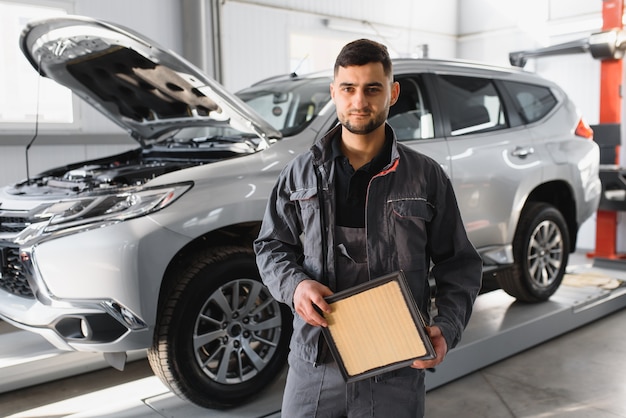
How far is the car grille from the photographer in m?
2.62

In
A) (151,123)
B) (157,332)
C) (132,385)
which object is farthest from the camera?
(151,123)

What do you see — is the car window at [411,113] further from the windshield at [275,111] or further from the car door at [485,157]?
the windshield at [275,111]

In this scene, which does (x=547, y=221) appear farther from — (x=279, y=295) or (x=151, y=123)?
(x=279, y=295)

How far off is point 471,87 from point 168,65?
2.13 metres

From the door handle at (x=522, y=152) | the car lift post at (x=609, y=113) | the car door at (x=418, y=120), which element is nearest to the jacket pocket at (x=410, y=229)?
the car door at (x=418, y=120)

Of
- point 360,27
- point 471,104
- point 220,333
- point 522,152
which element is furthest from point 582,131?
point 360,27

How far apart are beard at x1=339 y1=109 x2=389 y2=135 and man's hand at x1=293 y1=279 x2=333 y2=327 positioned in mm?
360

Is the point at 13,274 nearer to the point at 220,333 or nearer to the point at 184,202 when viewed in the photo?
the point at 184,202

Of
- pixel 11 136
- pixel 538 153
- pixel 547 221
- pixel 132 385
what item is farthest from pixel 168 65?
pixel 11 136

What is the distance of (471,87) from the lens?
400cm

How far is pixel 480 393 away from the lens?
3172mm

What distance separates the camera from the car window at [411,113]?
11.4 ft

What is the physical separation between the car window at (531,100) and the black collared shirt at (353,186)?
3.04 metres

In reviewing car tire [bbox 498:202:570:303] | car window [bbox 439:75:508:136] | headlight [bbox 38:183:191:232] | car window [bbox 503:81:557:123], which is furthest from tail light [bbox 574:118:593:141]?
headlight [bbox 38:183:191:232]
